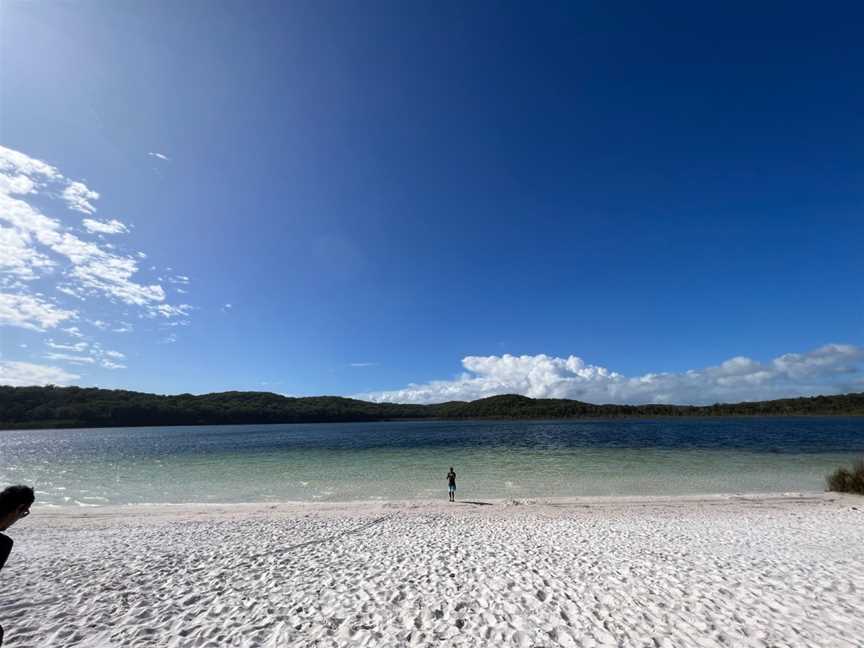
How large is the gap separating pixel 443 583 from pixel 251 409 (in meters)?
183

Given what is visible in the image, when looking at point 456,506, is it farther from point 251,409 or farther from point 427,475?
point 251,409

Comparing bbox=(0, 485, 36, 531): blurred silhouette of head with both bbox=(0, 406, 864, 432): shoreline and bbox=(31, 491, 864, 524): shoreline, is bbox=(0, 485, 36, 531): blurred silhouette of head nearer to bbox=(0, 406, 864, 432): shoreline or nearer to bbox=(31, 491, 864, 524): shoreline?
bbox=(31, 491, 864, 524): shoreline

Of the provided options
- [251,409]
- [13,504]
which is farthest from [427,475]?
[251,409]

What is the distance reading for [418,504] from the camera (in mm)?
18828

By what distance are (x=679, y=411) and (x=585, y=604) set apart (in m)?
216

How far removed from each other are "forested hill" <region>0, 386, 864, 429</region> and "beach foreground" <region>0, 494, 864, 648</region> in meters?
164

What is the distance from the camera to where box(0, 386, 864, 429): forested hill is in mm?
133750

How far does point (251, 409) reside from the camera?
171 meters

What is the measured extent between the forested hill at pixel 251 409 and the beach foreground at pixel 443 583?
16377 cm

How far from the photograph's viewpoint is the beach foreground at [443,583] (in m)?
6.25

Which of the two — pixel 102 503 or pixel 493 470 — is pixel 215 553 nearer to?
pixel 102 503

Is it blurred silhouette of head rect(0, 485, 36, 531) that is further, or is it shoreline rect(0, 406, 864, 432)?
shoreline rect(0, 406, 864, 432)

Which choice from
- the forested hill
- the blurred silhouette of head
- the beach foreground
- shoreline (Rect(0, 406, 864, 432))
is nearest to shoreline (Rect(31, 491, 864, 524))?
the beach foreground

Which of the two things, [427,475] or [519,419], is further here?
[519,419]
